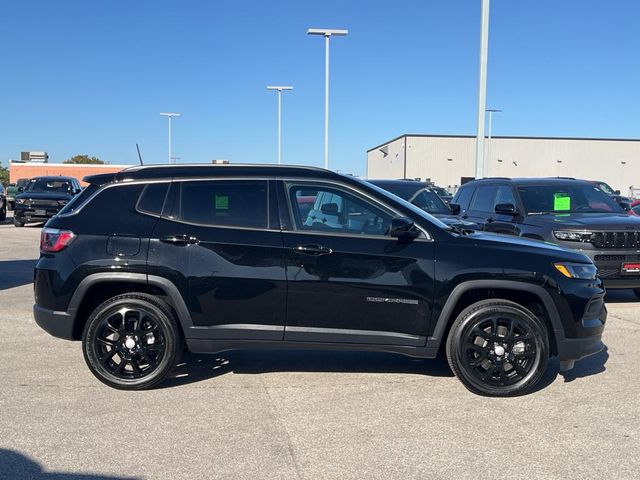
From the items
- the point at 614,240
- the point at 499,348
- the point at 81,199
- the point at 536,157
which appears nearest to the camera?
the point at 499,348

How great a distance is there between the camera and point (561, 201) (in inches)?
353

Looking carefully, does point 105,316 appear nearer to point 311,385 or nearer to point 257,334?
point 257,334

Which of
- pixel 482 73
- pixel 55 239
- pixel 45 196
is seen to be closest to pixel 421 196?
pixel 482 73

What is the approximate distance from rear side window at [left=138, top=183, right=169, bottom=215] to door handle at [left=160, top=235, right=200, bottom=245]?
0.26 meters

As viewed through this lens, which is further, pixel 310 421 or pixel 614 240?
pixel 614 240

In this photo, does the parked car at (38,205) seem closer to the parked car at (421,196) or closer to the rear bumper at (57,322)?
the parked car at (421,196)

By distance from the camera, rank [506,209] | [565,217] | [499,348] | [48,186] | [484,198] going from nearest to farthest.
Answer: [499,348]
[565,217]
[506,209]
[484,198]
[48,186]

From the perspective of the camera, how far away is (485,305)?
15.3 ft

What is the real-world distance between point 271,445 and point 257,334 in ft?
3.55

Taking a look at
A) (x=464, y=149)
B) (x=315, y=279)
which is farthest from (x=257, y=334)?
(x=464, y=149)

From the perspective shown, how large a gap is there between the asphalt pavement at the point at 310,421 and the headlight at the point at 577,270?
973 mm

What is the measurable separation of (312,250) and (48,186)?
18.9 m

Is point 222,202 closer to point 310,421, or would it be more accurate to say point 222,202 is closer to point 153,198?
point 153,198

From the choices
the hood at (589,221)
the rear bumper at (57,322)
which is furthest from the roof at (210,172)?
the hood at (589,221)
